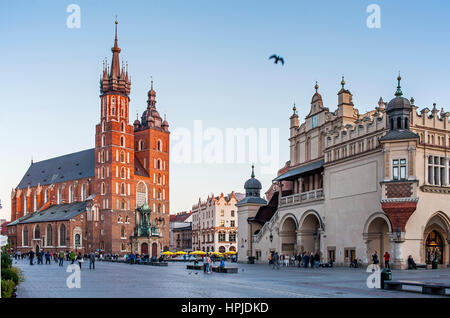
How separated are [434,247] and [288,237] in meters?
17.5

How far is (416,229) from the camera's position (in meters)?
39.3

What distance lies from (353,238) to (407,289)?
21349mm

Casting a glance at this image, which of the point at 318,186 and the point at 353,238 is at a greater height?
the point at 318,186

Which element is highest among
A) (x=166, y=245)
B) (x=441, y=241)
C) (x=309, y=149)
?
(x=309, y=149)

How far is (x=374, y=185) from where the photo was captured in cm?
4138

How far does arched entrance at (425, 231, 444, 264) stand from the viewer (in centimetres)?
4112

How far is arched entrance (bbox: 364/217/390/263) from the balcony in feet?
23.4

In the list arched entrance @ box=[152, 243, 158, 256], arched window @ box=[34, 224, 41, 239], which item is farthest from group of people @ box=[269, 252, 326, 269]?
arched window @ box=[34, 224, 41, 239]

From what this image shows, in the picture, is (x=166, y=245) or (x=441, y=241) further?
(x=166, y=245)

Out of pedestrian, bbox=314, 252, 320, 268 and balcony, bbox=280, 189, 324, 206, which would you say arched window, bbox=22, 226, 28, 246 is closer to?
balcony, bbox=280, 189, 324, 206

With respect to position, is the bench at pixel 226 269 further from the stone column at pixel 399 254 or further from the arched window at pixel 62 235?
the arched window at pixel 62 235
